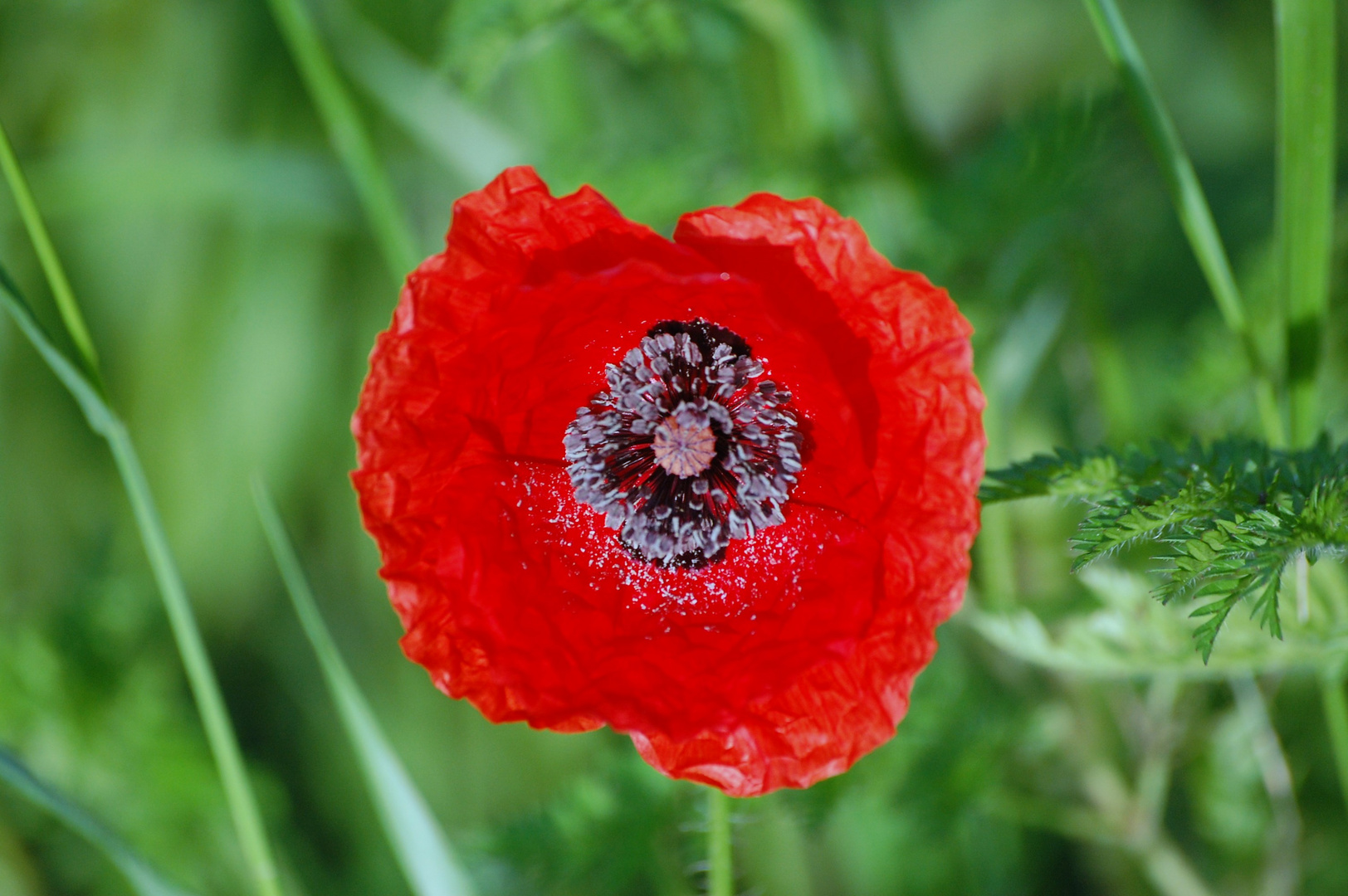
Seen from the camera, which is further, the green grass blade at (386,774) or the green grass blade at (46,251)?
the green grass blade at (386,774)

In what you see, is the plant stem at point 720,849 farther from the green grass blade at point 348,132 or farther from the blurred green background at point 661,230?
the green grass blade at point 348,132

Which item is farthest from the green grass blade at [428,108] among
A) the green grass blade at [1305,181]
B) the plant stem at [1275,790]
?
the plant stem at [1275,790]

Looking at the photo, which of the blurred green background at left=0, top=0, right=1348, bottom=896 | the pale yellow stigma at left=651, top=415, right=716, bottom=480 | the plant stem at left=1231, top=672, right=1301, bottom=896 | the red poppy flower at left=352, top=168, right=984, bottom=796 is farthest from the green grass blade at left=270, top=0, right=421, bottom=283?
the plant stem at left=1231, top=672, right=1301, bottom=896

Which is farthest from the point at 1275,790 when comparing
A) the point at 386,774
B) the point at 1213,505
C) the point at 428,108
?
the point at 428,108

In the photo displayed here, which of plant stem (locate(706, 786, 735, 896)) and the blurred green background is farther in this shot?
the blurred green background

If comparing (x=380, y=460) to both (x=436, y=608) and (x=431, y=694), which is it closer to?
(x=436, y=608)

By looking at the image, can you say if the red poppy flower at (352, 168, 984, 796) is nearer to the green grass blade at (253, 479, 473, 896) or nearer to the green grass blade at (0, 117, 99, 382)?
the green grass blade at (253, 479, 473, 896)
